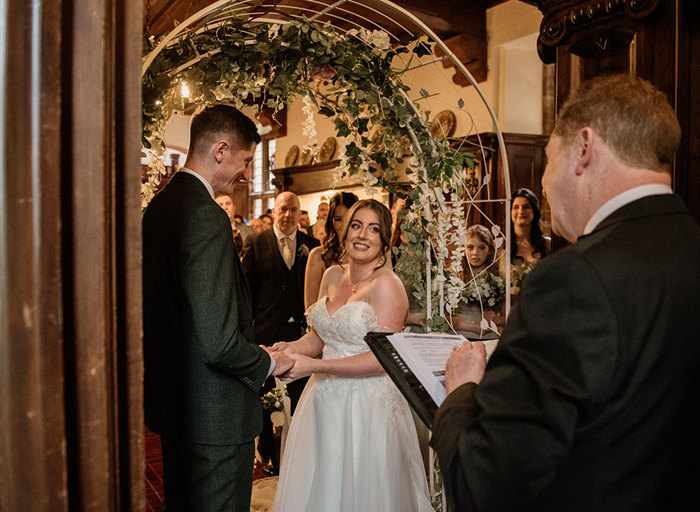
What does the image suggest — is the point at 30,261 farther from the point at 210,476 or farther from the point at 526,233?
the point at 526,233

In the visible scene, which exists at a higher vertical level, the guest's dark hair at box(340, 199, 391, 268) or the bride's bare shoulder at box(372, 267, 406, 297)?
the guest's dark hair at box(340, 199, 391, 268)

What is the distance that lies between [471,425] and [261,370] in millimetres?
1171

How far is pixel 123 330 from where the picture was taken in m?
0.61

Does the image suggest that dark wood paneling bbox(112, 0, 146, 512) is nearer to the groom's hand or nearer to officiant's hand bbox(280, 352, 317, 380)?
the groom's hand

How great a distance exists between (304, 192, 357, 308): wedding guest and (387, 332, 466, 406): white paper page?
235 centimetres

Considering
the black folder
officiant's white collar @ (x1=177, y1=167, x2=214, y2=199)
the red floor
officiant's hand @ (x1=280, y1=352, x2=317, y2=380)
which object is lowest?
the red floor

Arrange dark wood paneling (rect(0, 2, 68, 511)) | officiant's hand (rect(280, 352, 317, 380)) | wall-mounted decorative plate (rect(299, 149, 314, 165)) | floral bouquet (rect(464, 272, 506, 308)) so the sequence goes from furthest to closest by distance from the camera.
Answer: wall-mounted decorative plate (rect(299, 149, 314, 165)) < floral bouquet (rect(464, 272, 506, 308)) < officiant's hand (rect(280, 352, 317, 380)) < dark wood paneling (rect(0, 2, 68, 511))

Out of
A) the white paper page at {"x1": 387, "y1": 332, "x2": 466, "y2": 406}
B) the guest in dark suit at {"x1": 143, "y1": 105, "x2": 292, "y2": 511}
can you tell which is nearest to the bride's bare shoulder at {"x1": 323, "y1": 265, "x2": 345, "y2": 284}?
the guest in dark suit at {"x1": 143, "y1": 105, "x2": 292, "y2": 511}

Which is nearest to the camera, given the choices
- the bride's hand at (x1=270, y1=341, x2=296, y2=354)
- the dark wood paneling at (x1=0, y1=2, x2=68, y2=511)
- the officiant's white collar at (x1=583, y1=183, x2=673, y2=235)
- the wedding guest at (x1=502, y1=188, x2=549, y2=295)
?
the dark wood paneling at (x1=0, y1=2, x2=68, y2=511)

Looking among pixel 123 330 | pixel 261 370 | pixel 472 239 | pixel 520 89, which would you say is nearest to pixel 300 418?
pixel 261 370

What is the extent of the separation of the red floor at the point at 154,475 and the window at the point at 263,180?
868cm

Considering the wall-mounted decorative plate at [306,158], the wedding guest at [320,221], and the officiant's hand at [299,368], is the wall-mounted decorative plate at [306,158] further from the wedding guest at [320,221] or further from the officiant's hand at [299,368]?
the officiant's hand at [299,368]

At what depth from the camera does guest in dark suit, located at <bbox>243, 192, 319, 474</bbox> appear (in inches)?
179

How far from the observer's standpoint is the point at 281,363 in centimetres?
231
